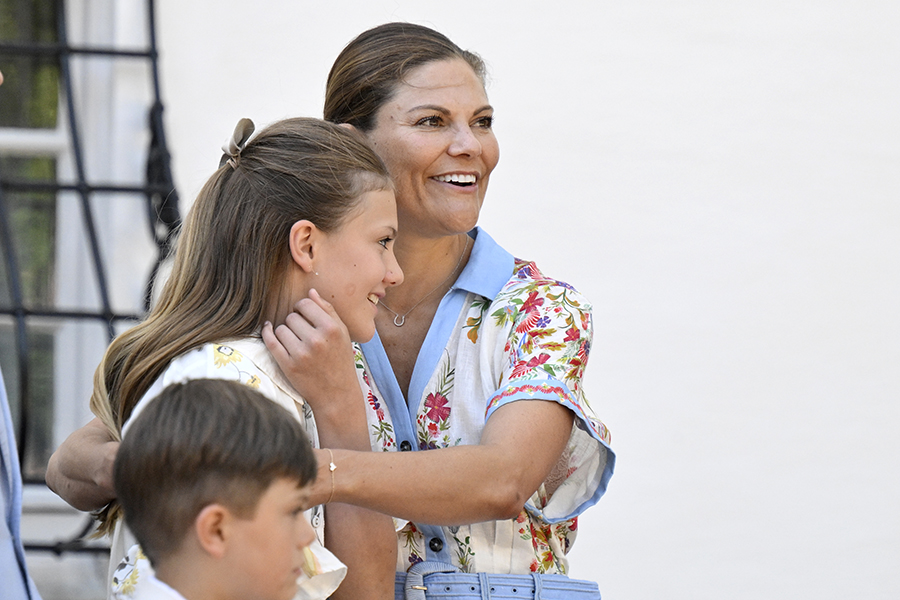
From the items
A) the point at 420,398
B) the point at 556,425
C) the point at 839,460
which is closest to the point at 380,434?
the point at 420,398

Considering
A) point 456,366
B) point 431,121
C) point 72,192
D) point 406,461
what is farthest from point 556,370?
point 72,192

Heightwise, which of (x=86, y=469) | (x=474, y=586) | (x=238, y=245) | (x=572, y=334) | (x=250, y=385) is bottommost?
(x=474, y=586)

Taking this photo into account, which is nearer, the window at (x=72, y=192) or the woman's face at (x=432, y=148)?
the woman's face at (x=432, y=148)

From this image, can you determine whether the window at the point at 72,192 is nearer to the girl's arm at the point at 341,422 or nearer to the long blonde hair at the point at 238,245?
the long blonde hair at the point at 238,245

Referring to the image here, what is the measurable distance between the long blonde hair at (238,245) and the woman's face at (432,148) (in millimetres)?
257

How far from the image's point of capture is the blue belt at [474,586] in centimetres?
170

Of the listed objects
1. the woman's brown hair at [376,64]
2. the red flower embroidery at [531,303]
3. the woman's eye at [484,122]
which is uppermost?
the woman's brown hair at [376,64]

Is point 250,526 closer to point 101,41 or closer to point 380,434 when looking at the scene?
point 380,434

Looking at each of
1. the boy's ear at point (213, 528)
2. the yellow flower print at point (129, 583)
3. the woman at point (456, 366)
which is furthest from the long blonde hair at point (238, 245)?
the boy's ear at point (213, 528)

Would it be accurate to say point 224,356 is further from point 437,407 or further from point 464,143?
point 464,143

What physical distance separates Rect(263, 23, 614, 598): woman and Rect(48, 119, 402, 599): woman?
0.23ft

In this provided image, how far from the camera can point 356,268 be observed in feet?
5.47

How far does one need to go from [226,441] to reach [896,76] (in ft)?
8.82

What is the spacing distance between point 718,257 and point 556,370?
5.03ft
